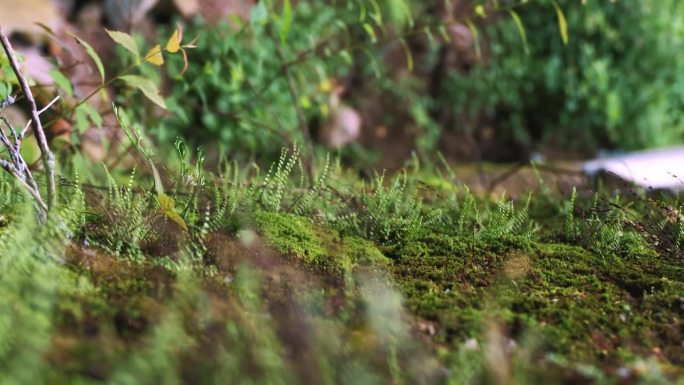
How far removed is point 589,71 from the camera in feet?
19.2

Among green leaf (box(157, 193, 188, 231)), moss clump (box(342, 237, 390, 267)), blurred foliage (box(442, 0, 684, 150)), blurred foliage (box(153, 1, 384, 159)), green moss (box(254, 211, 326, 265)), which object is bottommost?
blurred foliage (box(442, 0, 684, 150))

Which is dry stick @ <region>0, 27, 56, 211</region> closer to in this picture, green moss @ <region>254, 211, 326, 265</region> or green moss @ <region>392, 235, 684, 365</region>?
green moss @ <region>254, 211, 326, 265</region>

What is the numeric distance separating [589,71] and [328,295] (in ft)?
16.5

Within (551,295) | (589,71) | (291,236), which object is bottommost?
(589,71)

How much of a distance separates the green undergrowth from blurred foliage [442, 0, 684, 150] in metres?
4.02

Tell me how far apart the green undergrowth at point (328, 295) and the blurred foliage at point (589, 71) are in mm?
4023

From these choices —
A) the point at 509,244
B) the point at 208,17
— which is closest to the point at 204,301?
the point at 509,244

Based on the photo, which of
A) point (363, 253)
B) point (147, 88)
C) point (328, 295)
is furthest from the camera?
point (147, 88)

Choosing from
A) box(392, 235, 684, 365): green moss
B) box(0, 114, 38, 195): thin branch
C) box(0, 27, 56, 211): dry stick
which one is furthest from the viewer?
box(0, 114, 38, 195): thin branch

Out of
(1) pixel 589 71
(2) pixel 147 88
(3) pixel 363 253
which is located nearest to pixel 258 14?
(2) pixel 147 88

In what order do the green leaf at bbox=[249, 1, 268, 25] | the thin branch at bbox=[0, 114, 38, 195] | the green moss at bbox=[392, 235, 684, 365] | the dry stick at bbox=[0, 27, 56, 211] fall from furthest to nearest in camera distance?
the green leaf at bbox=[249, 1, 268, 25]
the thin branch at bbox=[0, 114, 38, 195]
the dry stick at bbox=[0, 27, 56, 211]
the green moss at bbox=[392, 235, 684, 365]

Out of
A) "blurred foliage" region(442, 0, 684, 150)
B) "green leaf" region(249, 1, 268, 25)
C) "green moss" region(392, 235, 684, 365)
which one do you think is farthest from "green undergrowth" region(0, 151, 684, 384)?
"blurred foliage" region(442, 0, 684, 150)

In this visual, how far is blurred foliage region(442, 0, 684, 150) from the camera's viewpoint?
19.3 ft

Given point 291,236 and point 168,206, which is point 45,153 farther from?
point 291,236
